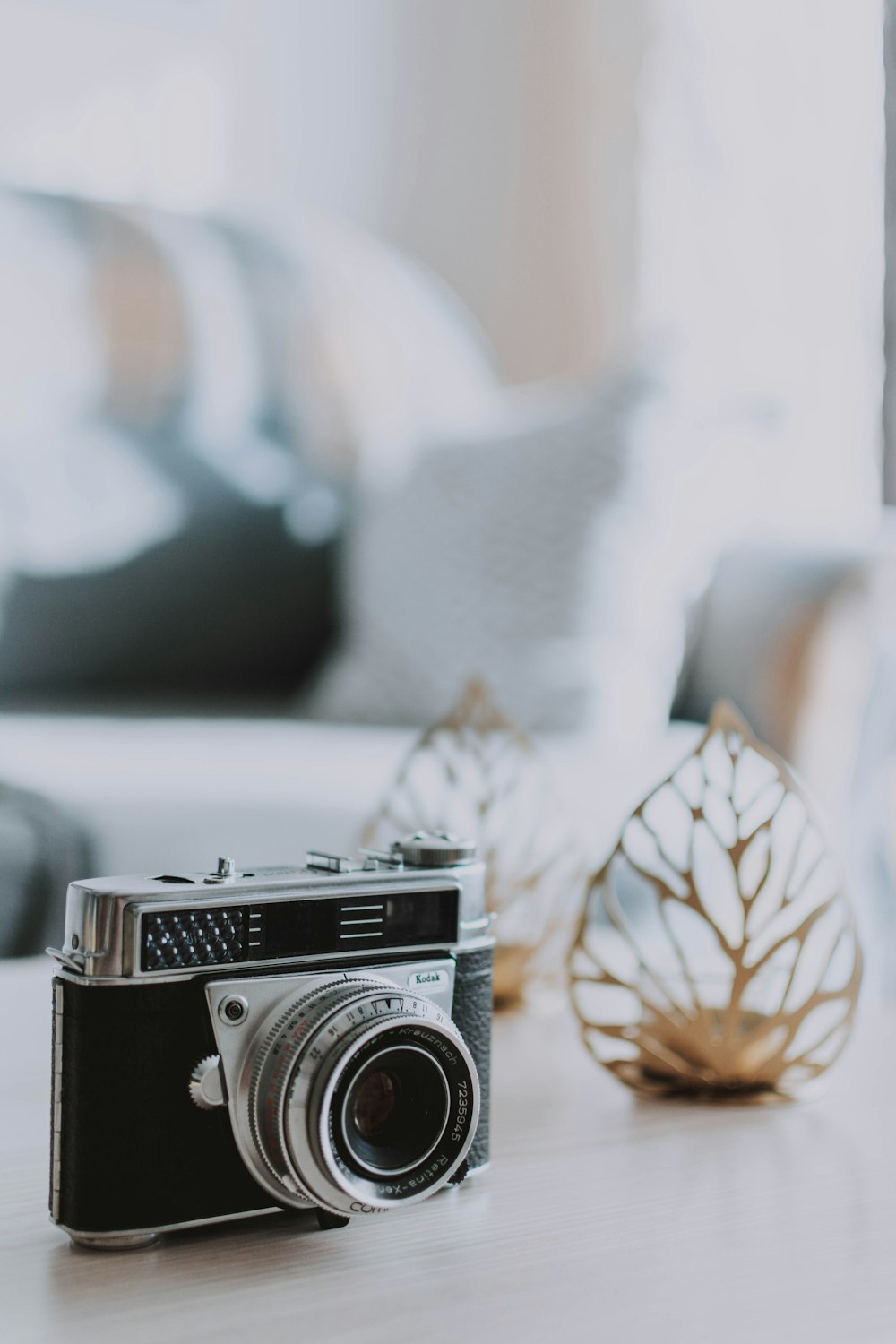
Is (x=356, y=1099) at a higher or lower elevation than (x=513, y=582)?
lower

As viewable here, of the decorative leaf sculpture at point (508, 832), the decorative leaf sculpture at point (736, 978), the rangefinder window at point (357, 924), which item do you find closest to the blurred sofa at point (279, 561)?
the decorative leaf sculpture at point (508, 832)

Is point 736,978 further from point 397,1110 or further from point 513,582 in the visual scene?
point 513,582

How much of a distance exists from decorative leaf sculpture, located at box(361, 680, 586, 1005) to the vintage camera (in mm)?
337

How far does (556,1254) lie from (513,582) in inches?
39.0

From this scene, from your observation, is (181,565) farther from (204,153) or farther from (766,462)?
(204,153)

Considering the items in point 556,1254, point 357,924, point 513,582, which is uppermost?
point 513,582

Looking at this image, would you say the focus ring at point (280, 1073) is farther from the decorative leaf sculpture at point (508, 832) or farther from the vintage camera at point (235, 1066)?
the decorative leaf sculpture at point (508, 832)

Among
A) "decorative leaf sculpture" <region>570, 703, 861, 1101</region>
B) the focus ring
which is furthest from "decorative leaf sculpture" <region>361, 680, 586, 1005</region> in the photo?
the focus ring

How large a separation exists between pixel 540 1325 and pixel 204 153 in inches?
80.9

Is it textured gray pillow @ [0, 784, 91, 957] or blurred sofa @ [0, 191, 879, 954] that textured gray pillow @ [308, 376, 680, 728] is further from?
textured gray pillow @ [0, 784, 91, 957]

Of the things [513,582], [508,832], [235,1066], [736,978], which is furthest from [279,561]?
[235,1066]

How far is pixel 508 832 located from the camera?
0.89m

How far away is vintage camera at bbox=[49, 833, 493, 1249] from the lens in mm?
460

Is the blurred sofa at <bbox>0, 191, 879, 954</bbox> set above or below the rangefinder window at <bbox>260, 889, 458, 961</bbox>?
above
